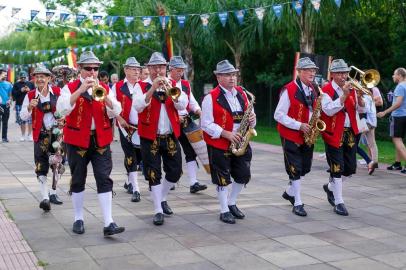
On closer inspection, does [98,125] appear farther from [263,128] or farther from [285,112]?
[263,128]

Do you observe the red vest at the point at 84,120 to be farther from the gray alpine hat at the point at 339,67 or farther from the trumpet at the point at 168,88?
the gray alpine hat at the point at 339,67

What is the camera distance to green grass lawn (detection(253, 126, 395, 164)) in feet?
44.9

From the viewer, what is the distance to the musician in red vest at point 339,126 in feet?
24.5

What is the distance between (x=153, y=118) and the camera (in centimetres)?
708

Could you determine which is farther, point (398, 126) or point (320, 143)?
point (320, 143)

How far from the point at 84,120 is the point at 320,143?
11.5 meters

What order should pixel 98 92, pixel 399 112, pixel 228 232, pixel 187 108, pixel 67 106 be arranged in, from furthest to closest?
1. pixel 399 112
2. pixel 187 108
3. pixel 228 232
4. pixel 67 106
5. pixel 98 92

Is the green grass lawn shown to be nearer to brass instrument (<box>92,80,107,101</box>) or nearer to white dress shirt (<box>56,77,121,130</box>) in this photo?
white dress shirt (<box>56,77,121,130</box>)

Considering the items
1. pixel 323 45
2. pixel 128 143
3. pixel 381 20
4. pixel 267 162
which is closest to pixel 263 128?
pixel 323 45

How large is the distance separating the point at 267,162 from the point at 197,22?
1317cm

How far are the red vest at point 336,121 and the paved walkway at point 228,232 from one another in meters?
1.03

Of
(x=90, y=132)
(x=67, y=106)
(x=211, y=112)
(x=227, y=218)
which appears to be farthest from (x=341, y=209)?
(x=67, y=106)

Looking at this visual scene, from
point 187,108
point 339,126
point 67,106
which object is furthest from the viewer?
point 187,108

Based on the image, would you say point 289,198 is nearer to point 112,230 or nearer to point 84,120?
point 112,230
